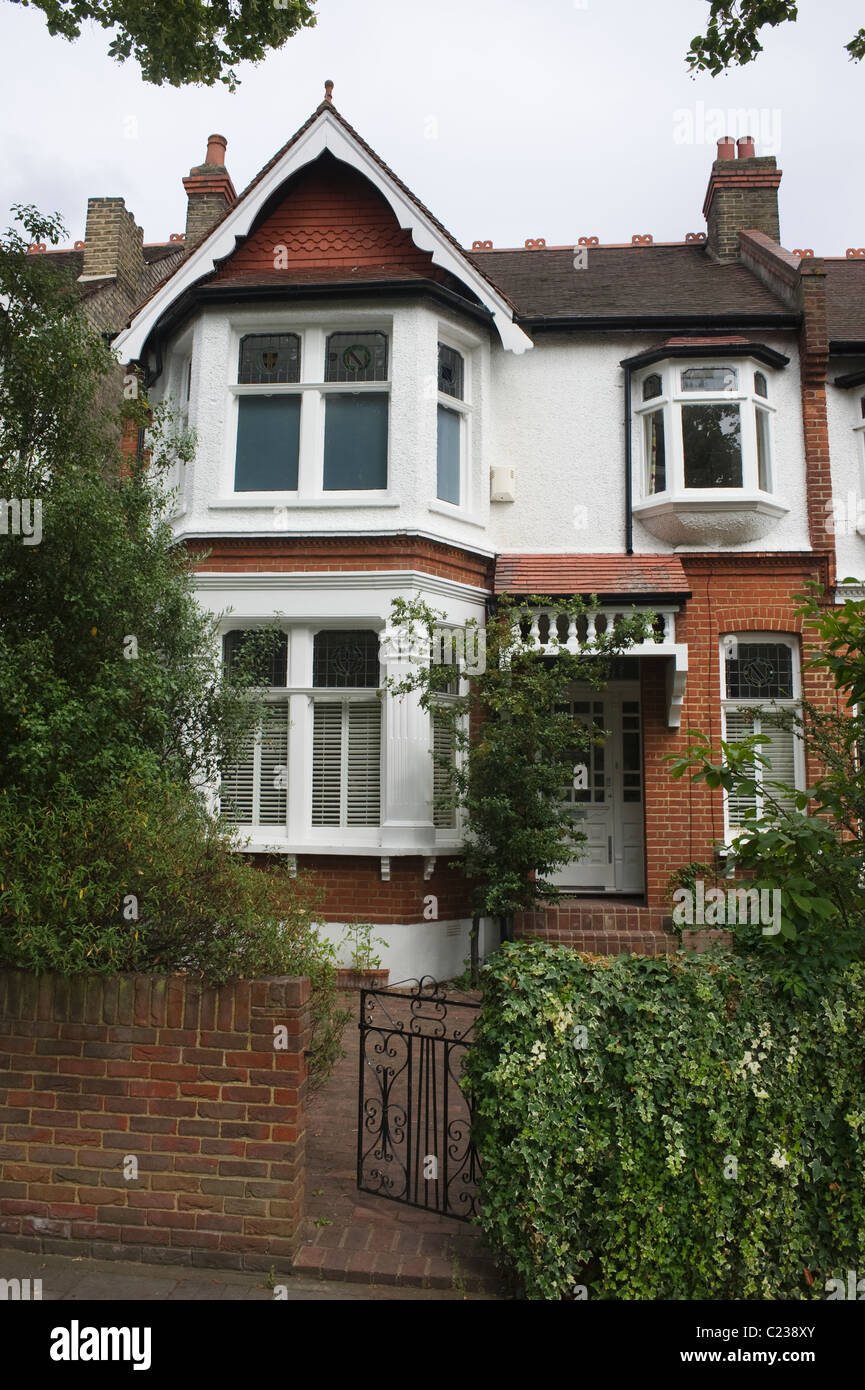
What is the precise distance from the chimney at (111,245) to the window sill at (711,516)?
1008 cm

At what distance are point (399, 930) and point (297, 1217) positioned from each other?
19.3 ft

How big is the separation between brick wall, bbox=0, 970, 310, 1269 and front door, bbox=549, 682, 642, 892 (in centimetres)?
829

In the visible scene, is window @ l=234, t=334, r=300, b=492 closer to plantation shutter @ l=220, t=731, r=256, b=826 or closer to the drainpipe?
plantation shutter @ l=220, t=731, r=256, b=826

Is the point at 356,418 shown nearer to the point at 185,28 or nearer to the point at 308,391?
the point at 308,391

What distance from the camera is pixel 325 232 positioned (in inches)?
474

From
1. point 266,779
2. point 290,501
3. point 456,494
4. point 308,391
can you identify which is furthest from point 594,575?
point 266,779

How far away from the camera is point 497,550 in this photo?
12328 millimetres

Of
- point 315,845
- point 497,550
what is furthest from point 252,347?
point 315,845

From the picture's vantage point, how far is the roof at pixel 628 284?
1277 cm

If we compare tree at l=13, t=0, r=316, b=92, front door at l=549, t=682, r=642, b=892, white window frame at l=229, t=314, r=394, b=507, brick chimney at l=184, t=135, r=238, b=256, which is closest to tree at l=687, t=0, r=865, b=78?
tree at l=13, t=0, r=316, b=92

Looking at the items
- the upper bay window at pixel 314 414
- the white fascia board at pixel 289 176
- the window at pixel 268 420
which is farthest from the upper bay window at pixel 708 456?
the window at pixel 268 420

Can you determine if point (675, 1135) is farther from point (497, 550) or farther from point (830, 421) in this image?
point (830, 421)

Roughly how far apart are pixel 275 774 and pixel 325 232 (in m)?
6.71

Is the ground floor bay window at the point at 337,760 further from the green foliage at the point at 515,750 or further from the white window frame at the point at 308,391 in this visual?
the white window frame at the point at 308,391
